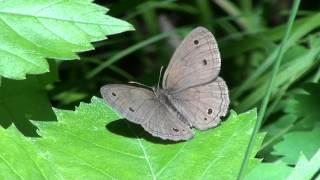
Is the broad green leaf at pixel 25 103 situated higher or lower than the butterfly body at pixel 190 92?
lower

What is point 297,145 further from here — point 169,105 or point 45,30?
point 45,30

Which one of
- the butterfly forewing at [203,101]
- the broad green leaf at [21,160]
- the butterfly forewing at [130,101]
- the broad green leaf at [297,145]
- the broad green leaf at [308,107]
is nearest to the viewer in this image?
the broad green leaf at [21,160]

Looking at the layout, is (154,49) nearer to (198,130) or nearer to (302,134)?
(302,134)

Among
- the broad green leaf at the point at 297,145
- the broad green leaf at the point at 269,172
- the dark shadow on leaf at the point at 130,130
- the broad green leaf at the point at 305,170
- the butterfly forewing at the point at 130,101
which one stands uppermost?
the butterfly forewing at the point at 130,101

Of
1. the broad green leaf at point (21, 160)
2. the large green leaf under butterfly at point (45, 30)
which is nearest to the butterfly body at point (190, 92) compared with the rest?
the large green leaf under butterfly at point (45, 30)

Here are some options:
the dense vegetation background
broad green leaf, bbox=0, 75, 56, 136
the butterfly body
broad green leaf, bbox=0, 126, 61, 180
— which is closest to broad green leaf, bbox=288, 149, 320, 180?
the dense vegetation background

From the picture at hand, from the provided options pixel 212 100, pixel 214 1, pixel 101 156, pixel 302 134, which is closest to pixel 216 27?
pixel 214 1

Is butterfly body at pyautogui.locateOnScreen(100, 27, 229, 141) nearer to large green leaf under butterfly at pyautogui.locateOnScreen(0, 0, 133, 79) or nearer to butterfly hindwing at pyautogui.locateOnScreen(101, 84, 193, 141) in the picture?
butterfly hindwing at pyautogui.locateOnScreen(101, 84, 193, 141)

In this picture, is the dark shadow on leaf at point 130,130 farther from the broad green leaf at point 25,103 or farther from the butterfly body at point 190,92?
the broad green leaf at point 25,103
